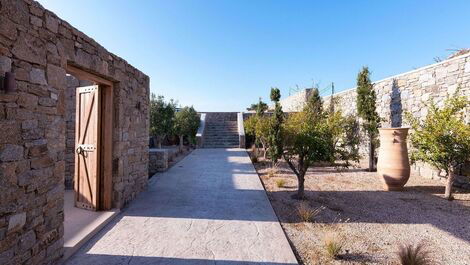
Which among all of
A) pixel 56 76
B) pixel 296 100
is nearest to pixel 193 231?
pixel 56 76

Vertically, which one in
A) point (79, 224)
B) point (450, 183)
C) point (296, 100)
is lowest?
point (79, 224)

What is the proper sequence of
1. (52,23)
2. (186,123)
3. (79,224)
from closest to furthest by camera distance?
(52,23), (79,224), (186,123)

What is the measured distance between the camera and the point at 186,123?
13336mm

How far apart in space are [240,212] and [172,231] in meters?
1.21

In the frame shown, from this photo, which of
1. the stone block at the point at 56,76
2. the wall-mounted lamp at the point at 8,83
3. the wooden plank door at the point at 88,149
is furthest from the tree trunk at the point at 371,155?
the wall-mounted lamp at the point at 8,83

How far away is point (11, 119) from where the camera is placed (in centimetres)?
198

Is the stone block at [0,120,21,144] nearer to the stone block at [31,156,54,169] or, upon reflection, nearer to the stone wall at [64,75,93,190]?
the stone block at [31,156,54,169]

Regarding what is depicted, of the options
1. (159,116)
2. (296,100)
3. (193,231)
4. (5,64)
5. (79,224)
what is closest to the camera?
(5,64)

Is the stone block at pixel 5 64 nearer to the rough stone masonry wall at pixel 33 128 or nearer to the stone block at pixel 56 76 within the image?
the rough stone masonry wall at pixel 33 128

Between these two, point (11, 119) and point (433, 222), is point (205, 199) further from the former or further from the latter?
point (433, 222)

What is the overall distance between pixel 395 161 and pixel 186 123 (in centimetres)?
1001

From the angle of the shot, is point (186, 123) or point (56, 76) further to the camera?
point (186, 123)

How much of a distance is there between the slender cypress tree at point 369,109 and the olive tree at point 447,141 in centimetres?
243

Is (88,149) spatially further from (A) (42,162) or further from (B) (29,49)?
(B) (29,49)
